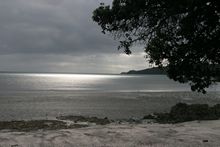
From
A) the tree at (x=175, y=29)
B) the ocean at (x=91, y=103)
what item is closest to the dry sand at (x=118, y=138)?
the tree at (x=175, y=29)

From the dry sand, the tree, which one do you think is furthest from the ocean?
the dry sand

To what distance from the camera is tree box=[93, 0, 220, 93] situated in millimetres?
18625

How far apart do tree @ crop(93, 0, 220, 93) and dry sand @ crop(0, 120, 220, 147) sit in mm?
5574

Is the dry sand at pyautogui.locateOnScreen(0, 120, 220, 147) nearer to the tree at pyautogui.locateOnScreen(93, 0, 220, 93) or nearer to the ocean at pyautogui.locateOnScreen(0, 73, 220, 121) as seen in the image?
the tree at pyautogui.locateOnScreen(93, 0, 220, 93)

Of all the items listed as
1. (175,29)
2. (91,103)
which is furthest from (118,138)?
(91,103)

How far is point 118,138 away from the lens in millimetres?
14047

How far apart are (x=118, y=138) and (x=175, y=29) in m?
9.01

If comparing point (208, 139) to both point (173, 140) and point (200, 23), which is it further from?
point (200, 23)

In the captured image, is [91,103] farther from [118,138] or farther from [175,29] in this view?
[118,138]

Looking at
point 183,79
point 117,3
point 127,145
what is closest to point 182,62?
point 183,79

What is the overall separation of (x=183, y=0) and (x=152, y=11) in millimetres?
2688

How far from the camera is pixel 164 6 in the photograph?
1912 centimetres

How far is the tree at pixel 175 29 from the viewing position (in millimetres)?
18625

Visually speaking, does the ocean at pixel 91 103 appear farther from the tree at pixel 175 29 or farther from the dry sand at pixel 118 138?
the dry sand at pixel 118 138
